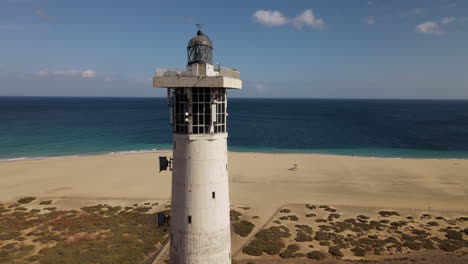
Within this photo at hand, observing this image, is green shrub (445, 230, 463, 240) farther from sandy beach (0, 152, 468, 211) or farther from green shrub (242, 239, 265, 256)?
green shrub (242, 239, 265, 256)

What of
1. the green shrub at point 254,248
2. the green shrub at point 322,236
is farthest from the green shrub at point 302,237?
the green shrub at point 254,248

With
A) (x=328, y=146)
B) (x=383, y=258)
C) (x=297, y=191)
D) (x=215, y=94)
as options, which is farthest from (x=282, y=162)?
(x=215, y=94)

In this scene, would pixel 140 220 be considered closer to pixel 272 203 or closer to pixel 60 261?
pixel 60 261

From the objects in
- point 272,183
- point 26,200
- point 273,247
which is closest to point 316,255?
point 273,247

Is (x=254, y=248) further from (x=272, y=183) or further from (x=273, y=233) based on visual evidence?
(x=272, y=183)

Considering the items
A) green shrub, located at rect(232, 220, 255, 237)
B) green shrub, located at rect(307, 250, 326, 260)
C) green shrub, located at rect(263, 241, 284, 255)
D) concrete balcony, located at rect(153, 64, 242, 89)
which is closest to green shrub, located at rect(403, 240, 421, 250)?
green shrub, located at rect(307, 250, 326, 260)

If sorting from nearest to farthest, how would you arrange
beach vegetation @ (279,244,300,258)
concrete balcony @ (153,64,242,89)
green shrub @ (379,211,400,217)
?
concrete balcony @ (153,64,242,89), beach vegetation @ (279,244,300,258), green shrub @ (379,211,400,217)

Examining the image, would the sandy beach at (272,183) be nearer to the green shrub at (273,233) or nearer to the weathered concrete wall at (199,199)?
the green shrub at (273,233)
